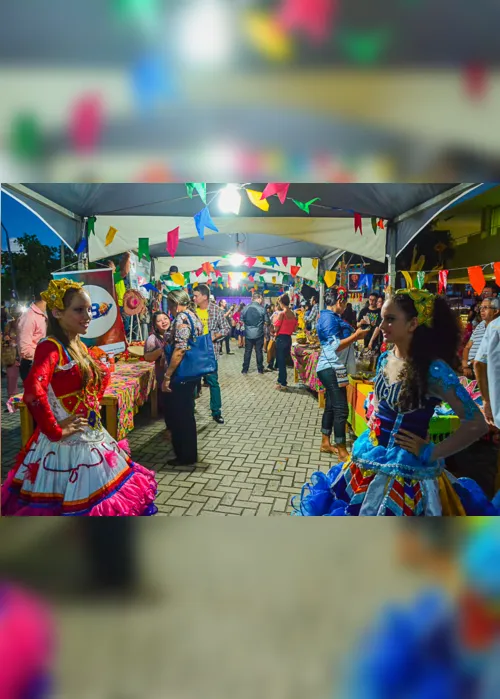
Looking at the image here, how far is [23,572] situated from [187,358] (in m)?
2.49

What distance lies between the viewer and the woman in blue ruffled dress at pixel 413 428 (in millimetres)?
2096

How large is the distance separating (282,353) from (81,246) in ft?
13.8

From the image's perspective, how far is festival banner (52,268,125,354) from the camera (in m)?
3.45

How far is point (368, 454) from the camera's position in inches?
89.2

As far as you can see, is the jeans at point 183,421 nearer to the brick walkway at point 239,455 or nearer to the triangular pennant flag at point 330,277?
the brick walkway at point 239,455

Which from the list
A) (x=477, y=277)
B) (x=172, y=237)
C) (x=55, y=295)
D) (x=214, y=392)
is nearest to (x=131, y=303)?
(x=172, y=237)

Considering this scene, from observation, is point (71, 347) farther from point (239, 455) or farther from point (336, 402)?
point (336, 402)

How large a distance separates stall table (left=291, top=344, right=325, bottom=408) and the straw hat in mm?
2888

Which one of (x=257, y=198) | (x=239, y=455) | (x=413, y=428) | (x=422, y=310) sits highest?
(x=257, y=198)

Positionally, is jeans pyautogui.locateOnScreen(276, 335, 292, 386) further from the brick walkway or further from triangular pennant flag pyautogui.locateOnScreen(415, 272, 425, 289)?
triangular pennant flag pyautogui.locateOnScreen(415, 272, 425, 289)

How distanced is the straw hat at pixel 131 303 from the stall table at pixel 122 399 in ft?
3.73
